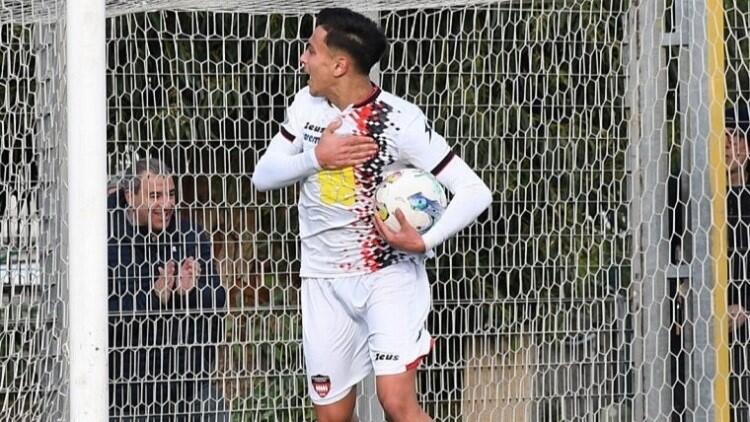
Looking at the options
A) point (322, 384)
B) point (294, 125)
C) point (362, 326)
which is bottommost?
Answer: point (322, 384)

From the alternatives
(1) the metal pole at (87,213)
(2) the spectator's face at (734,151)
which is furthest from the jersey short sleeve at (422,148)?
(2) the spectator's face at (734,151)

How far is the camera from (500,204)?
7.61m

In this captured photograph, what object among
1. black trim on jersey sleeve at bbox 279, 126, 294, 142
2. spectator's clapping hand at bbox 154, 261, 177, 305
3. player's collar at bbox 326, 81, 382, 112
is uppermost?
player's collar at bbox 326, 81, 382, 112

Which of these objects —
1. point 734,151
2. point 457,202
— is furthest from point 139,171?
point 734,151

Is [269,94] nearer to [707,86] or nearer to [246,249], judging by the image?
[246,249]

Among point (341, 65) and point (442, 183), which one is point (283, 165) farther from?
point (442, 183)

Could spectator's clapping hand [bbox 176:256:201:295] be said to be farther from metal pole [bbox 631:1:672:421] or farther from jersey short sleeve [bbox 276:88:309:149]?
metal pole [bbox 631:1:672:421]

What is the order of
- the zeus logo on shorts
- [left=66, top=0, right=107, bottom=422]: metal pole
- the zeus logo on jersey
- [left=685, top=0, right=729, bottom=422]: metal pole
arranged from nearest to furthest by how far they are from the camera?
[left=66, top=0, right=107, bottom=422]: metal pole
the zeus logo on shorts
the zeus logo on jersey
[left=685, top=0, right=729, bottom=422]: metal pole

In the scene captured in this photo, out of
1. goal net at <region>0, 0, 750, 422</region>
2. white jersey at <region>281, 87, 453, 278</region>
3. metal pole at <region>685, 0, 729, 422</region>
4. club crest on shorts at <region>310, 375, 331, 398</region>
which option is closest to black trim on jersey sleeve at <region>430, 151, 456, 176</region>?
white jersey at <region>281, 87, 453, 278</region>

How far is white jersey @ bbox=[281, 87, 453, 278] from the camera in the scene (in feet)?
20.7

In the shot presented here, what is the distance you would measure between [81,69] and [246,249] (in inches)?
82.8

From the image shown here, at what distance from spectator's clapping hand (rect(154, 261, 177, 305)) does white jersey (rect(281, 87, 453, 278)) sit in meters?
1.16

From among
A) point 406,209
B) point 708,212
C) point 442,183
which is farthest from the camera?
point 708,212

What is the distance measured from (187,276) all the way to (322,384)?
1183mm
